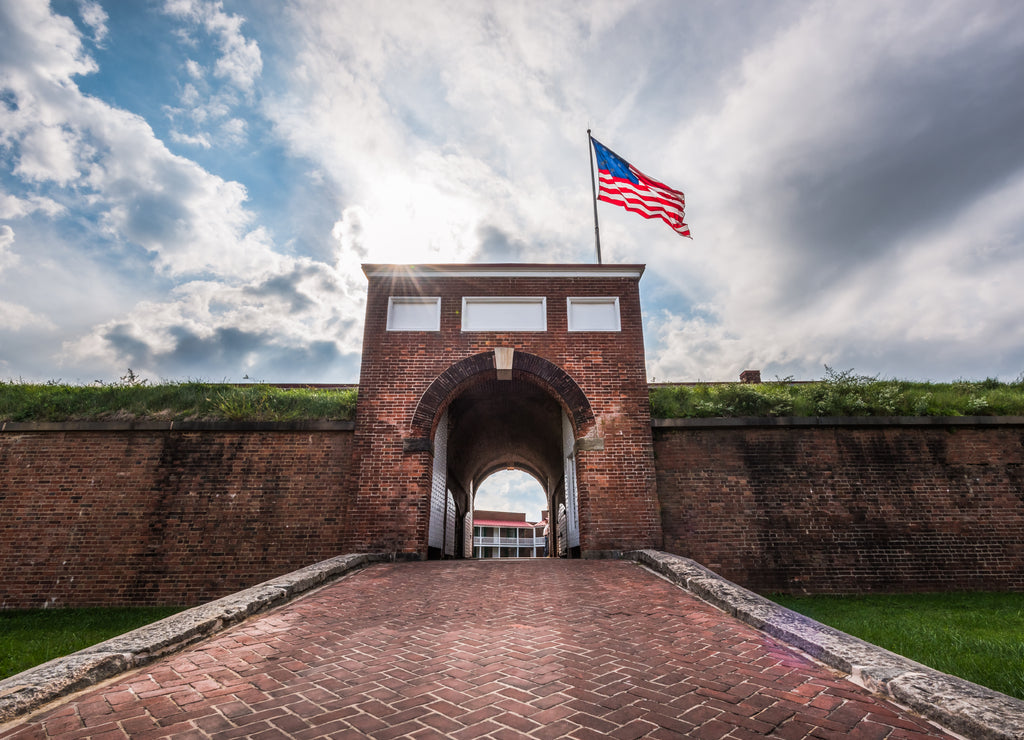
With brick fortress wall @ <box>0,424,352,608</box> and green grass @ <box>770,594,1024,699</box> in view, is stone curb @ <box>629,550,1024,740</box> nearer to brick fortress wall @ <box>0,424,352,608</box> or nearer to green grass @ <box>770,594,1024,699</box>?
green grass @ <box>770,594,1024,699</box>

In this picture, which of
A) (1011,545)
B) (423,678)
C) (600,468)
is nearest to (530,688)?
(423,678)

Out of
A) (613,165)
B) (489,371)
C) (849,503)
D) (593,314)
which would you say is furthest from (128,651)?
(613,165)

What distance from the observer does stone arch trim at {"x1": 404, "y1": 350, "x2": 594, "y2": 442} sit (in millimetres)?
10086

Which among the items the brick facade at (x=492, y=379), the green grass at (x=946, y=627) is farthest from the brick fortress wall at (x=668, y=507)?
the green grass at (x=946, y=627)

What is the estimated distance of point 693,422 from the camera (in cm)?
1002

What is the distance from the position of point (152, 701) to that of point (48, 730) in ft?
1.57

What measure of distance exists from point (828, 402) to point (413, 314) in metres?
9.03

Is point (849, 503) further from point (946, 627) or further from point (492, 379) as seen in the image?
point (492, 379)

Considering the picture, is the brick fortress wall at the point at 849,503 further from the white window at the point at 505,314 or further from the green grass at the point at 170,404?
the green grass at the point at 170,404

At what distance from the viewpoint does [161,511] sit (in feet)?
31.0

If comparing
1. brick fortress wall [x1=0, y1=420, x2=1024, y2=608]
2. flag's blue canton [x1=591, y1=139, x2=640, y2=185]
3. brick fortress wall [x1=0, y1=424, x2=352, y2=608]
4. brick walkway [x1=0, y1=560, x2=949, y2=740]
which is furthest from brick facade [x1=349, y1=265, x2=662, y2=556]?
brick walkway [x1=0, y1=560, x2=949, y2=740]

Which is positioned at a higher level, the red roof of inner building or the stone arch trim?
the stone arch trim

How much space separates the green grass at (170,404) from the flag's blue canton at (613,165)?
27.3 feet

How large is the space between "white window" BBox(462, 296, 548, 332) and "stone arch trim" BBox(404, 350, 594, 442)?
0.64 meters
